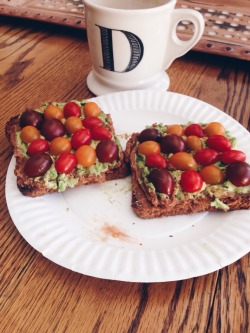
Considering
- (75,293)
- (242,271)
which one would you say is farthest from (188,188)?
(75,293)

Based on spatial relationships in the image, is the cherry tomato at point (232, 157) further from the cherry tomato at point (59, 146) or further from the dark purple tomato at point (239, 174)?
the cherry tomato at point (59, 146)

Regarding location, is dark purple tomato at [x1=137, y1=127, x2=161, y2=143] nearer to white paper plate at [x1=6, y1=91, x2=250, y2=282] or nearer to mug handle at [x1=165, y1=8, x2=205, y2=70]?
white paper plate at [x1=6, y1=91, x2=250, y2=282]

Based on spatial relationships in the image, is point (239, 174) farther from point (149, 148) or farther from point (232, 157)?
point (149, 148)

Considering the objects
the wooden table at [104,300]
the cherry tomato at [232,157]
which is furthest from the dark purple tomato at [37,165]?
the cherry tomato at [232,157]

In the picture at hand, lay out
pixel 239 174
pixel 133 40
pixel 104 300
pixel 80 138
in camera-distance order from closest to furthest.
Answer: pixel 104 300, pixel 239 174, pixel 80 138, pixel 133 40

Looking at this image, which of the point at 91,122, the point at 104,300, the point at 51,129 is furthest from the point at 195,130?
the point at 104,300

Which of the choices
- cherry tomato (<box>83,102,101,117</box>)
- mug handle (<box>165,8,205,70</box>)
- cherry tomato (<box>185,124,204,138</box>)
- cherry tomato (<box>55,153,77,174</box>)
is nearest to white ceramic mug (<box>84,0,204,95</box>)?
mug handle (<box>165,8,205,70</box>)
